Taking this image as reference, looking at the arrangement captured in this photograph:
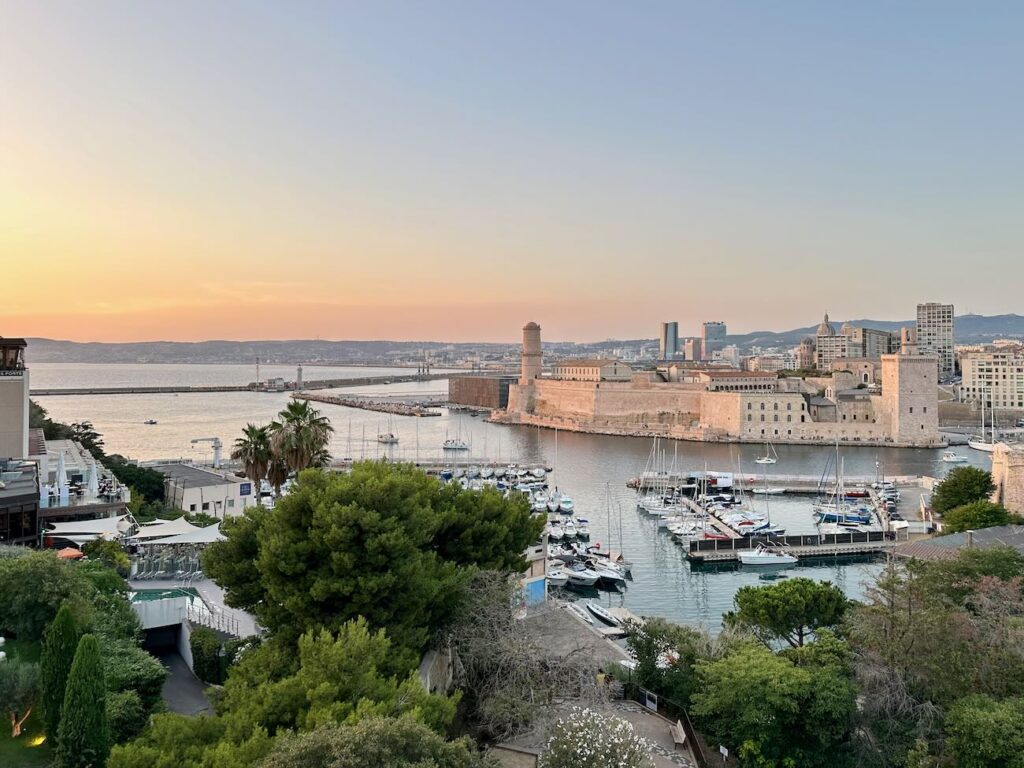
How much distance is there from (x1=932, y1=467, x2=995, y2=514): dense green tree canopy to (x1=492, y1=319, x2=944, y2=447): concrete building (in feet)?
65.4

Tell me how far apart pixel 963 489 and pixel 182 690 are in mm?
18494

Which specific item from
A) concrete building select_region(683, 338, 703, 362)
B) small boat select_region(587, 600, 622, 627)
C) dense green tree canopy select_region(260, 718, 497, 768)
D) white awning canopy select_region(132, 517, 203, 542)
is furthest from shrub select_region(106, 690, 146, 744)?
concrete building select_region(683, 338, 703, 362)

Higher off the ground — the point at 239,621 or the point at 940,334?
the point at 940,334

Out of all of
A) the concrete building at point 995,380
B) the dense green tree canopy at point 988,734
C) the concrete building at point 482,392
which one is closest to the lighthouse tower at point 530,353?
the concrete building at point 482,392

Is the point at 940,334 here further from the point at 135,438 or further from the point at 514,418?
the point at 135,438

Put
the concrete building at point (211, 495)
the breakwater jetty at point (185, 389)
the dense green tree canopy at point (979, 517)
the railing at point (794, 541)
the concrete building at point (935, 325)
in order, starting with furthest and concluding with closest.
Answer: the concrete building at point (935, 325) < the breakwater jetty at point (185, 389) < the railing at point (794, 541) < the concrete building at point (211, 495) < the dense green tree canopy at point (979, 517)

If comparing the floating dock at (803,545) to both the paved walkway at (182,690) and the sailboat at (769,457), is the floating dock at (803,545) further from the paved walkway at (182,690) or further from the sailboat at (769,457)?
the sailboat at (769,457)

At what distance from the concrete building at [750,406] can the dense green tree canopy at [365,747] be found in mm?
38651

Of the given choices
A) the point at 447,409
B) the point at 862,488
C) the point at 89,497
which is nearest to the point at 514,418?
the point at 447,409

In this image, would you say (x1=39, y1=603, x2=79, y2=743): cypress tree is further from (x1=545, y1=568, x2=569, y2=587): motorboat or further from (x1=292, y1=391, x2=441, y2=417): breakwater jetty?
(x1=292, y1=391, x2=441, y2=417): breakwater jetty

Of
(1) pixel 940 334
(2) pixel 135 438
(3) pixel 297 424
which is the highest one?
(1) pixel 940 334

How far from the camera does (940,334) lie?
9694 centimetres

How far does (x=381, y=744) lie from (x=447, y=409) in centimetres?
6171

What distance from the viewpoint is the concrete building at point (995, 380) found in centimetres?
5497
